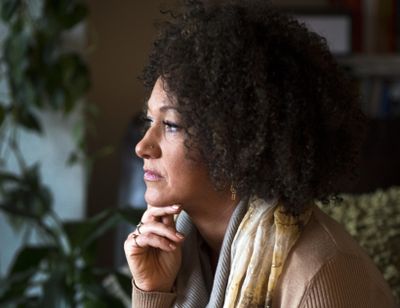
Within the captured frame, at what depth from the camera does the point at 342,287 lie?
109cm

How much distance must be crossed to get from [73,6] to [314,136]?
4.31 ft

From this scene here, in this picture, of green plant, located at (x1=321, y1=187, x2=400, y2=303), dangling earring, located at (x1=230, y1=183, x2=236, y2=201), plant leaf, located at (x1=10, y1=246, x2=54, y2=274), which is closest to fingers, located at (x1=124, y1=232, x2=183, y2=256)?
dangling earring, located at (x1=230, y1=183, x2=236, y2=201)

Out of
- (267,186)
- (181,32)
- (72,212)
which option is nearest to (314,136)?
(267,186)

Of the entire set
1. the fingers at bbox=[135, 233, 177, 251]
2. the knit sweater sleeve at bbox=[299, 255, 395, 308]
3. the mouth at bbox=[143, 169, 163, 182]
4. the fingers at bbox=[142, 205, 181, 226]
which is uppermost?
the mouth at bbox=[143, 169, 163, 182]

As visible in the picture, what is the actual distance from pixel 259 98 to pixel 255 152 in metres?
0.08

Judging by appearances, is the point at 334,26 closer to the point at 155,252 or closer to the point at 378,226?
the point at 378,226

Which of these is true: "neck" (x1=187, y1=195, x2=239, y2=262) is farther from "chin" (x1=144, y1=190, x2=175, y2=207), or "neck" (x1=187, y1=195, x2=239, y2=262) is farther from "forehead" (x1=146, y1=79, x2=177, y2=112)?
"forehead" (x1=146, y1=79, x2=177, y2=112)

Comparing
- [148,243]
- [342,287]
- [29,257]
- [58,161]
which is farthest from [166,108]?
[58,161]

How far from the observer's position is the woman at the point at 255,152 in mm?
1041

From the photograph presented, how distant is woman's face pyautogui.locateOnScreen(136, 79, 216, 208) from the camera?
111 centimetres

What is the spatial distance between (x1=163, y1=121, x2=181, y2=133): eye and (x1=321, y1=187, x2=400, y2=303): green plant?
1.74 feet

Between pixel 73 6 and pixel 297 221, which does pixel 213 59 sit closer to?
pixel 297 221

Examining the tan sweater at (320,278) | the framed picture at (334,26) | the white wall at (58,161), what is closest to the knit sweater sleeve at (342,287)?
the tan sweater at (320,278)

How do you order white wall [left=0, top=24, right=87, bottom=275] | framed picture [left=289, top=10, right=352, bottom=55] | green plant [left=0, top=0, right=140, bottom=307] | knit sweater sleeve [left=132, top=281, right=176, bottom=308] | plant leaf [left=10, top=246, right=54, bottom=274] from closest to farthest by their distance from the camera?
knit sweater sleeve [left=132, top=281, right=176, bottom=308], plant leaf [left=10, top=246, right=54, bottom=274], green plant [left=0, top=0, right=140, bottom=307], white wall [left=0, top=24, right=87, bottom=275], framed picture [left=289, top=10, right=352, bottom=55]
